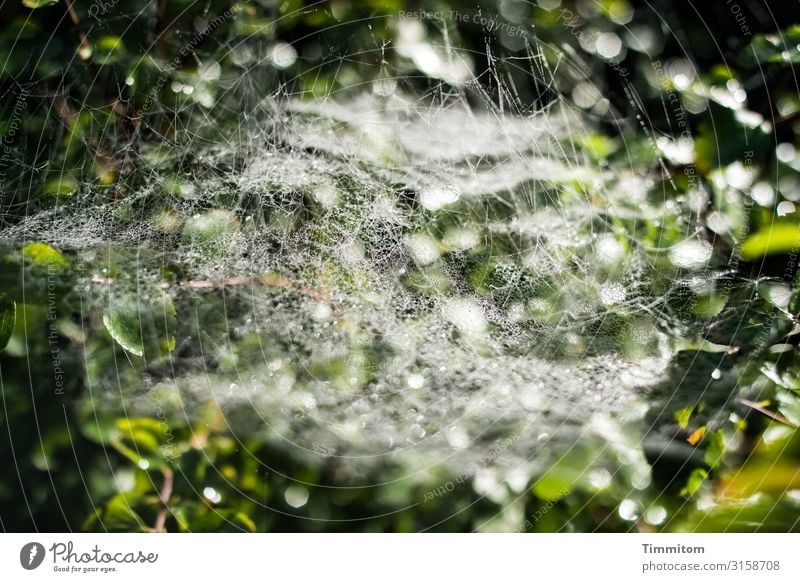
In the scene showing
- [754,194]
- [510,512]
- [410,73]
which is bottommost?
[510,512]

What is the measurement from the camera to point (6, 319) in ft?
1.74

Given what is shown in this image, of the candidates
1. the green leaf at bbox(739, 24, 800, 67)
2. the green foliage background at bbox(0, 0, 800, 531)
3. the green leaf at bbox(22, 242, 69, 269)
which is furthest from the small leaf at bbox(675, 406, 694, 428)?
the green leaf at bbox(22, 242, 69, 269)

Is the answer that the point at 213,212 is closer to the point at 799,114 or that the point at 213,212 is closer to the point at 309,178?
the point at 309,178

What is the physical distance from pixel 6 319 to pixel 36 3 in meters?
0.31

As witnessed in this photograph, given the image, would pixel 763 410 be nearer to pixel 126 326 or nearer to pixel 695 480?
pixel 695 480

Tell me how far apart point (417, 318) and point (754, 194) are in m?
0.35

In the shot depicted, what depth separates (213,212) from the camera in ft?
1.66

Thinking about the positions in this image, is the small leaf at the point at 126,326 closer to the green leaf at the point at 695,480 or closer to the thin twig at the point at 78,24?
the thin twig at the point at 78,24

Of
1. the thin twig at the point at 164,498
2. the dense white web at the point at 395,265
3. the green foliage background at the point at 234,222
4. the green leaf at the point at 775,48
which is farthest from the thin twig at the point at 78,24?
the green leaf at the point at 775,48

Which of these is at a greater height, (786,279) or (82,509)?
(786,279)

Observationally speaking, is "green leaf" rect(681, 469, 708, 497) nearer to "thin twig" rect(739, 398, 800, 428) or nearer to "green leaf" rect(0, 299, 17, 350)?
"thin twig" rect(739, 398, 800, 428)

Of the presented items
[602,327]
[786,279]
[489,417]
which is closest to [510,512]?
[489,417]

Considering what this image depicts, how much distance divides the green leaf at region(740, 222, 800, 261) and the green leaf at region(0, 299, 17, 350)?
2.37 ft

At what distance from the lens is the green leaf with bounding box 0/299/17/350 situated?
1.73 ft
